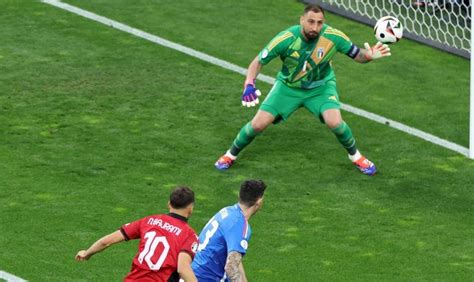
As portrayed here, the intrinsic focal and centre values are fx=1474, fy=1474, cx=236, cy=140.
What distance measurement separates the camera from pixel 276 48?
1473 centimetres

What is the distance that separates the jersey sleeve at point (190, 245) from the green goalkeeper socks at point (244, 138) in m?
4.59

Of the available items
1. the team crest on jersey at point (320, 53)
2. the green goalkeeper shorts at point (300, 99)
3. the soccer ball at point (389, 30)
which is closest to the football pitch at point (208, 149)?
the green goalkeeper shorts at point (300, 99)

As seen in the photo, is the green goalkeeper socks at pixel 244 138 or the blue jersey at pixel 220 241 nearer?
the blue jersey at pixel 220 241

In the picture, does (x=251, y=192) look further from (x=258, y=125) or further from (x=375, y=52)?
(x=258, y=125)

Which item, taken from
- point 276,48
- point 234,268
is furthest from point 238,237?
point 276,48

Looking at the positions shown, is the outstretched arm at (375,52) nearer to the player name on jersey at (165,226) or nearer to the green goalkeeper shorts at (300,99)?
the green goalkeeper shorts at (300,99)

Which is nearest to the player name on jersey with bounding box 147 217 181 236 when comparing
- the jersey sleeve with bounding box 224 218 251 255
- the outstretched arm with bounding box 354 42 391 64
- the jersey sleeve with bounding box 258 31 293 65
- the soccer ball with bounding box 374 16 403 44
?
the jersey sleeve with bounding box 224 218 251 255

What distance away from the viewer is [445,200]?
1473 centimetres

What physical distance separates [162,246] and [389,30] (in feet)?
16.1

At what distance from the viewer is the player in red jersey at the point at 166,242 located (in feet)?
34.9

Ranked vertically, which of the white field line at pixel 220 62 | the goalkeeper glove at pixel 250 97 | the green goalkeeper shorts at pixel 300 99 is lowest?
the white field line at pixel 220 62

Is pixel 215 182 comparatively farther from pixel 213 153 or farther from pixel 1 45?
pixel 1 45

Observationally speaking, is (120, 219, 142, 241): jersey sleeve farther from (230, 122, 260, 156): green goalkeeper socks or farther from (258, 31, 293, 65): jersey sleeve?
(230, 122, 260, 156): green goalkeeper socks

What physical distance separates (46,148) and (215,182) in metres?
1.95
